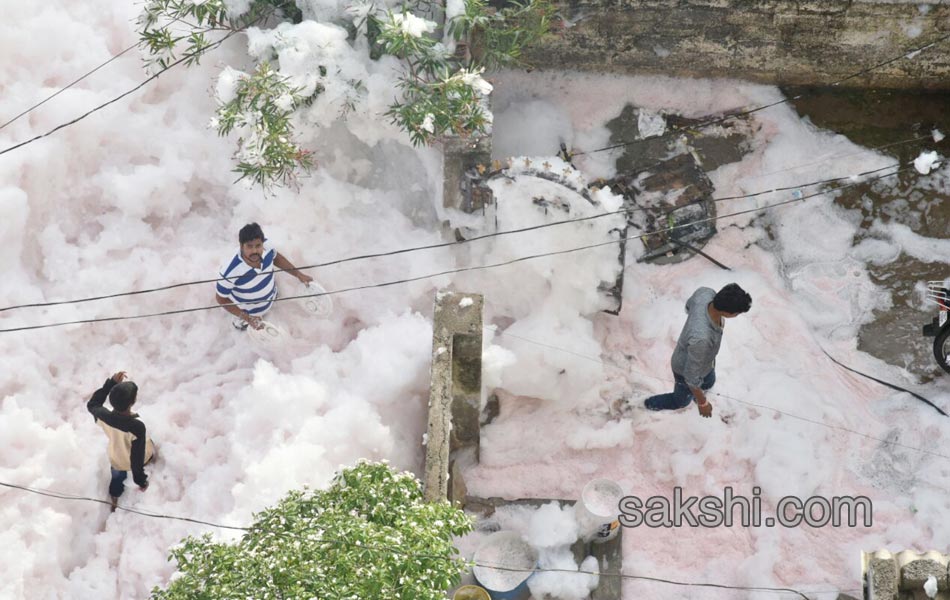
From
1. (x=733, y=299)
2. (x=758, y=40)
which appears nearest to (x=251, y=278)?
(x=733, y=299)

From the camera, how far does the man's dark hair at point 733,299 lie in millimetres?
6617

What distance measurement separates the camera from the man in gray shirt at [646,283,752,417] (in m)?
6.67

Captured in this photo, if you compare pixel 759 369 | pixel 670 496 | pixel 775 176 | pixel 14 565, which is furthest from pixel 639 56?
pixel 14 565

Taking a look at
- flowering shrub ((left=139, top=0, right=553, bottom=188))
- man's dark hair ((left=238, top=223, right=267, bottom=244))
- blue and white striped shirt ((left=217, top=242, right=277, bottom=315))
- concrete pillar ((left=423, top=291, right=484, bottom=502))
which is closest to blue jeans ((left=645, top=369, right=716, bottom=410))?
concrete pillar ((left=423, top=291, right=484, bottom=502))

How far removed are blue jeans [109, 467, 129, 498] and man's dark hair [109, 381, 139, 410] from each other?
0.78m

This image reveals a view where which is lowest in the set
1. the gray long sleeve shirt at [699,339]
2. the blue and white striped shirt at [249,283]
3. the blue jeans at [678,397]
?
the blue jeans at [678,397]

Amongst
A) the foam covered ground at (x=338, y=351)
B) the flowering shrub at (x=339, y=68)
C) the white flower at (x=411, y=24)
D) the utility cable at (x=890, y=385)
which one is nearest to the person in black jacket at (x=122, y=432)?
the foam covered ground at (x=338, y=351)

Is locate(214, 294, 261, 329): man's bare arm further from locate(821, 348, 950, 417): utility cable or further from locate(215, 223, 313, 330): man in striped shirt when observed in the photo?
locate(821, 348, 950, 417): utility cable

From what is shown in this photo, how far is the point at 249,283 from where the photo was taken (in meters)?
7.44

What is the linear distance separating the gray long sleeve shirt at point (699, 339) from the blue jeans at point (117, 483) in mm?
4205

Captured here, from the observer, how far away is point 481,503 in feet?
25.0

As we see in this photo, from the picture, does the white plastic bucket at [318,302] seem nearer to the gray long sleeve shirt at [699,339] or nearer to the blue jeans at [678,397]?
the blue jeans at [678,397]

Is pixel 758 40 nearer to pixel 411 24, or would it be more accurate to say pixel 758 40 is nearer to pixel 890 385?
pixel 890 385

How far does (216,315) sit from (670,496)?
13.0ft
